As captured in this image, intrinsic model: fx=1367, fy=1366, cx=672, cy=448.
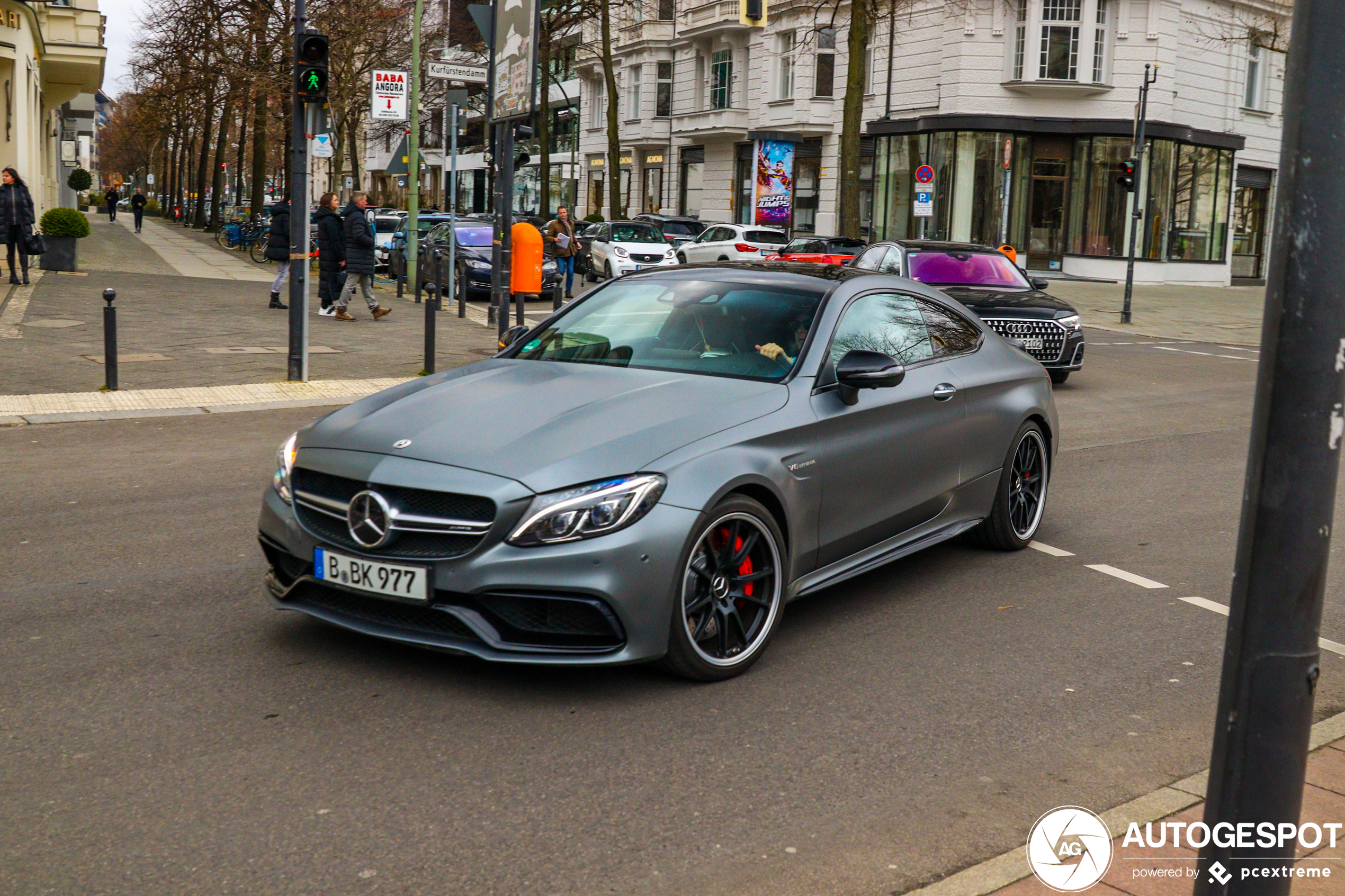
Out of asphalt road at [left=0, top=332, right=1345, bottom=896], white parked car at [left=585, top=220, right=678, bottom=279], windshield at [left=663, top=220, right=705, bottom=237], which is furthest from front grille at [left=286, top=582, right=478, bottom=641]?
windshield at [left=663, top=220, right=705, bottom=237]

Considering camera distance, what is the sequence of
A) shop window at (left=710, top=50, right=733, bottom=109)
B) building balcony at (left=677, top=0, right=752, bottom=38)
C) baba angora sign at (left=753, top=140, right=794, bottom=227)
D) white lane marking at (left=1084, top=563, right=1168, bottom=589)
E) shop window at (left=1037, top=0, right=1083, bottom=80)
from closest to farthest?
white lane marking at (left=1084, top=563, right=1168, bottom=589) < shop window at (left=1037, top=0, right=1083, bottom=80) < baba angora sign at (left=753, top=140, right=794, bottom=227) < building balcony at (left=677, top=0, right=752, bottom=38) < shop window at (left=710, top=50, right=733, bottom=109)

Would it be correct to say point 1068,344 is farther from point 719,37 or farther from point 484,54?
point 719,37

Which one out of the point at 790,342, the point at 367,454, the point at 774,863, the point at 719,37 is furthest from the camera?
the point at 719,37

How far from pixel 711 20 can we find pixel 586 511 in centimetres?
5124

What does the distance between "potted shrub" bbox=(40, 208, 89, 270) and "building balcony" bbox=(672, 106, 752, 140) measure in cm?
2896

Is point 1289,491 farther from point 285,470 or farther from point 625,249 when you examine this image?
point 625,249

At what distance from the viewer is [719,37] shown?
2103 inches

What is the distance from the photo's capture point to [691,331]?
5.84 meters

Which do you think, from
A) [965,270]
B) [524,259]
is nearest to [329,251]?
[524,259]

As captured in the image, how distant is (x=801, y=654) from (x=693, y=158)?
172 ft

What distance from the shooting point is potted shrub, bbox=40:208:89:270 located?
25219mm

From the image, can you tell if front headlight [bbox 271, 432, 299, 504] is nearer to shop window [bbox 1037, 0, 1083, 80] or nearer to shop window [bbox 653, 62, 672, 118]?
shop window [bbox 1037, 0, 1083, 80]

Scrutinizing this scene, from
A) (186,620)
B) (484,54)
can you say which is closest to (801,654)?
(186,620)

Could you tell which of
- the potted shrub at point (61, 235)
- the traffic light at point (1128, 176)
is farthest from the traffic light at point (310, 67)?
the traffic light at point (1128, 176)
